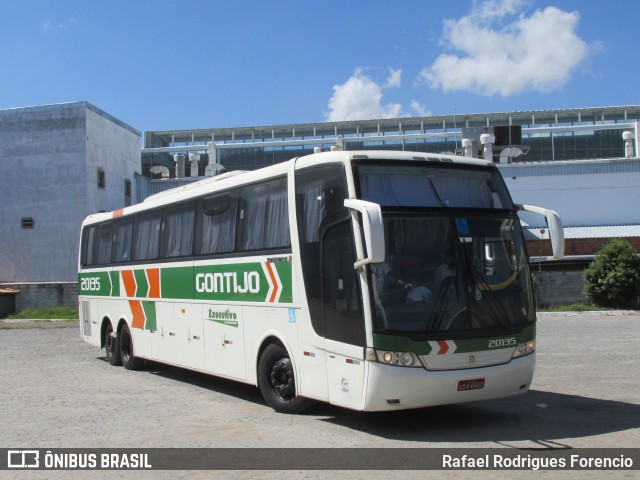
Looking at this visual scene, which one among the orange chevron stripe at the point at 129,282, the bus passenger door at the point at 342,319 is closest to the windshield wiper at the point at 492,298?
the bus passenger door at the point at 342,319

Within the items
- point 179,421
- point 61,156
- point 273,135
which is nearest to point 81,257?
point 179,421

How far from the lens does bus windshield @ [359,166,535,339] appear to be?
8.07 m

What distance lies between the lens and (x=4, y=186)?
36.2 m

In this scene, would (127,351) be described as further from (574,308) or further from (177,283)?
(574,308)

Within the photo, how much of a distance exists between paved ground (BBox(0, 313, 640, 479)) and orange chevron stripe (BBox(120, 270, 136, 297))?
5.26 feet

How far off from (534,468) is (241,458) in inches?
109

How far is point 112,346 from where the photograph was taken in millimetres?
16000

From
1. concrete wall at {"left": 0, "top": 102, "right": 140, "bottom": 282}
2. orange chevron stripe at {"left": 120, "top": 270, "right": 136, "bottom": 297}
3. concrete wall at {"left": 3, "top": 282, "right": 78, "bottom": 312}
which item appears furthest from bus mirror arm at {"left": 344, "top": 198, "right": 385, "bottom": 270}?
concrete wall at {"left": 0, "top": 102, "right": 140, "bottom": 282}

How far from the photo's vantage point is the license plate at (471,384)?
817cm

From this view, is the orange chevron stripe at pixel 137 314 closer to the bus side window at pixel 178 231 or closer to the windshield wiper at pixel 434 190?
the bus side window at pixel 178 231

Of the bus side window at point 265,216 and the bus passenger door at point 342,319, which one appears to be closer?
the bus passenger door at point 342,319

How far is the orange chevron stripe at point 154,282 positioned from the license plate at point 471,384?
279 inches

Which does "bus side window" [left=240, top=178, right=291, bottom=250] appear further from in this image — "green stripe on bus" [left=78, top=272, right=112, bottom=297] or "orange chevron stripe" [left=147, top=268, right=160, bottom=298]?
"green stripe on bus" [left=78, top=272, right=112, bottom=297]

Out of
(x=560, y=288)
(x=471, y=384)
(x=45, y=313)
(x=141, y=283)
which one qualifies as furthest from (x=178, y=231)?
(x=560, y=288)
